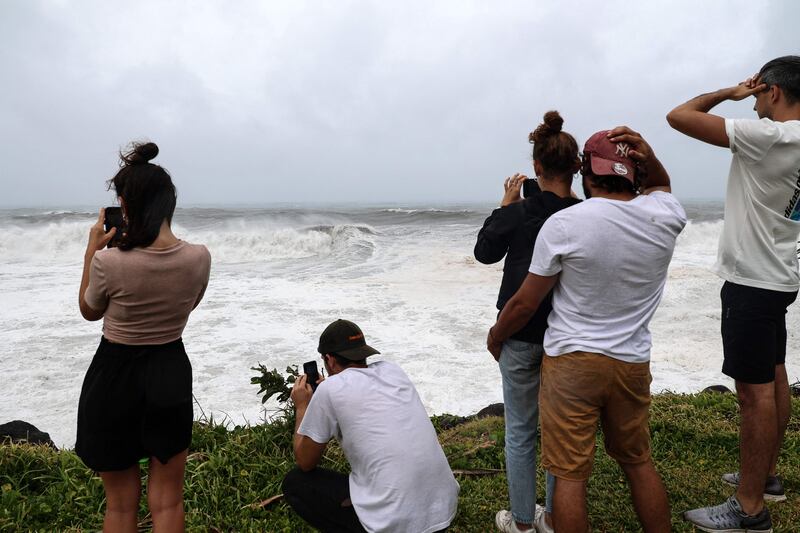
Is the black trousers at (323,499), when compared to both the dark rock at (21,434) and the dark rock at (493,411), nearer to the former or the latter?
the dark rock at (21,434)

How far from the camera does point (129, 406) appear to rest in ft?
7.63

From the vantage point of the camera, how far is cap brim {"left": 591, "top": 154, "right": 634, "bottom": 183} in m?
2.29

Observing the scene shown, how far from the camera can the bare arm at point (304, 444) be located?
2604 millimetres

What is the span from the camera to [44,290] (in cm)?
1323

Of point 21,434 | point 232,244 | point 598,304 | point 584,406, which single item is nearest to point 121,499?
point 584,406

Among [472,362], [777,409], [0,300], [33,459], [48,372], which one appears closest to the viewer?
[777,409]

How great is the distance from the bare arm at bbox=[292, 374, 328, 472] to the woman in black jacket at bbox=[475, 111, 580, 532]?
0.92 metres

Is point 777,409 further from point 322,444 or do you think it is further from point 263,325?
point 263,325

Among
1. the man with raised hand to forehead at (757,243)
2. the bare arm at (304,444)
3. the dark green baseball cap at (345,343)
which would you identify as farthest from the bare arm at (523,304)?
the man with raised hand to forehead at (757,243)

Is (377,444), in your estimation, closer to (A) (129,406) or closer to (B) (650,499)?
(A) (129,406)

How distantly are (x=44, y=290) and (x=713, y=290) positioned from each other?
1527cm

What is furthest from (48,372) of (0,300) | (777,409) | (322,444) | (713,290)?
(713,290)

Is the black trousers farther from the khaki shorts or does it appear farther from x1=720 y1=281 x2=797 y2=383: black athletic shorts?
x1=720 y1=281 x2=797 y2=383: black athletic shorts

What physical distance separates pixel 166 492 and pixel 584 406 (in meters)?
1.82
